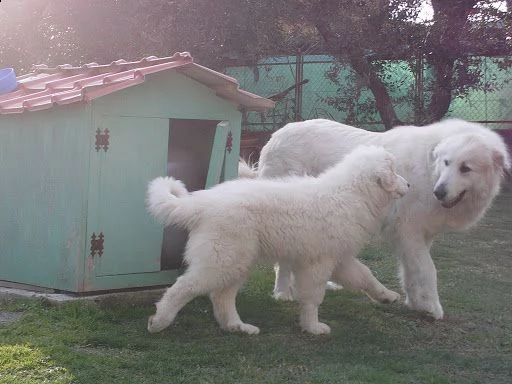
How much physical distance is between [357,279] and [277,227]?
2.91 feet

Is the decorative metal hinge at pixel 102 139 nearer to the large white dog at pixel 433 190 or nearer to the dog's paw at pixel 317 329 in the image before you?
the large white dog at pixel 433 190

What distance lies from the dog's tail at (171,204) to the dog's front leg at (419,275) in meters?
1.86

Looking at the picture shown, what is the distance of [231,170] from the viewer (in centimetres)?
715

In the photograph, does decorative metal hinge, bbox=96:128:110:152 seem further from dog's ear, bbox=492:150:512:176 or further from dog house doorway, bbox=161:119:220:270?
dog's ear, bbox=492:150:512:176

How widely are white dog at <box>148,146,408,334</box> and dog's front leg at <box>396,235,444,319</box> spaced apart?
0.54 m

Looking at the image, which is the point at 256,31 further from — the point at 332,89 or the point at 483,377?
the point at 483,377

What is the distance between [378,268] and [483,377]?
357 cm

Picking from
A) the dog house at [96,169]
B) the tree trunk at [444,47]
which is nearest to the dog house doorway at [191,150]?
the dog house at [96,169]

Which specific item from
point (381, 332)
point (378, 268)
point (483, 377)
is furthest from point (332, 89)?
point (483, 377)

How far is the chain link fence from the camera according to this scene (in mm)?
12641

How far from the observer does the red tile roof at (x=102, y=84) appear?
593 centimetres

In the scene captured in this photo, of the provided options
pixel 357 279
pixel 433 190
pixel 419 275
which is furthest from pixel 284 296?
pixel 433 190

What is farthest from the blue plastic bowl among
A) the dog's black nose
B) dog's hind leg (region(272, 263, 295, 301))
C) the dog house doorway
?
the dog's black nose

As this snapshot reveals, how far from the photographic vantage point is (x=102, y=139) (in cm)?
603
